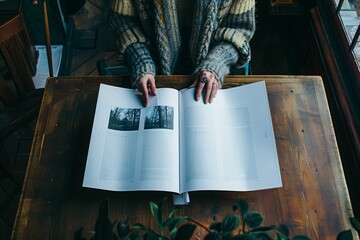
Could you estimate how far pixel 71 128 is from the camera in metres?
0.92

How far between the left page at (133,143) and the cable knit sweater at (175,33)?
0.41ft

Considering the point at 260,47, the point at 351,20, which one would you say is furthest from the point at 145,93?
the point at 260,47

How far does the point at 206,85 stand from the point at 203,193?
11.1 inches

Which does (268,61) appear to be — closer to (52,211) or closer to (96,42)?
(96,42)

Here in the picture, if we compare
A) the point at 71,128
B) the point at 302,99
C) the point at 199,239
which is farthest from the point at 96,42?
the point at 199,239

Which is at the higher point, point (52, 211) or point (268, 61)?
point (52, 211)

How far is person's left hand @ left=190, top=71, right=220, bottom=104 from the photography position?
3.02ft

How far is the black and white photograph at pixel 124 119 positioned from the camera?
88 centimetres

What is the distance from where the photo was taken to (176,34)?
113 cm

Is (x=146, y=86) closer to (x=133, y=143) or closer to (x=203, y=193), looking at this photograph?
(x=133, y=143)

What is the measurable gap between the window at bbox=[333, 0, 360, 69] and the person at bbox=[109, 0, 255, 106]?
0.43 m

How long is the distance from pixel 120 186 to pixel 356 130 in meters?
0.81

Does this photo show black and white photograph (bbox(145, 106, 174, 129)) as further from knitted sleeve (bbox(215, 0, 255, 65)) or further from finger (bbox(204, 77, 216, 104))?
knitted sleeve (bbox(215, 0, 255, 65))

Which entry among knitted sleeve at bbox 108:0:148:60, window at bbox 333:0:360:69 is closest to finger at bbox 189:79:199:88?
knitted sleeve at bbox 108:0:148:60
